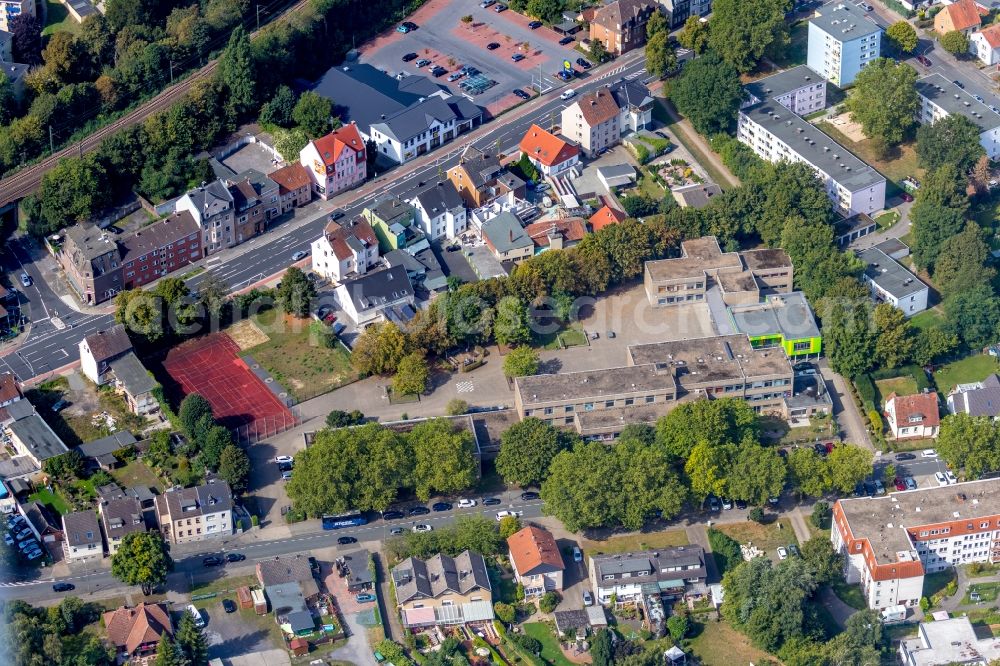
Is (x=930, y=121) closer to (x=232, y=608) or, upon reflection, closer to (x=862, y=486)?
(x=862, y=486)

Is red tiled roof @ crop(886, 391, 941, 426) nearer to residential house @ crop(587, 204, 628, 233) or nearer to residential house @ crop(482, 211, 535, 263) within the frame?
residential house @ crop(587, 204, 628, 233)

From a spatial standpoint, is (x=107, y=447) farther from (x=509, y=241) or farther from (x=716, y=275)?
(x=716, y=275)

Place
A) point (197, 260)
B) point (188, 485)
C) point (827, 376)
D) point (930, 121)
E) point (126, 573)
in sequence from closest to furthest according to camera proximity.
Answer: point (126, 573), point (188, 485), point (827, 376), point (197, 260), point (930, 121)

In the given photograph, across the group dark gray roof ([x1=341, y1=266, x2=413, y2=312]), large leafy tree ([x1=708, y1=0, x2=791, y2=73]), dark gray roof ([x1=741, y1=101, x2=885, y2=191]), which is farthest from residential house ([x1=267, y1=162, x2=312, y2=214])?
large leafy tree ([x1=708, y1=0, x2=791, y2=73])

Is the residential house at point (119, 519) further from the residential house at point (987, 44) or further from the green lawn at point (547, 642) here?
the residential house at point (987, 44)

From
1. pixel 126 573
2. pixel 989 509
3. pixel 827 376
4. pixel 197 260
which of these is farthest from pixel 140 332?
pixel 989 509

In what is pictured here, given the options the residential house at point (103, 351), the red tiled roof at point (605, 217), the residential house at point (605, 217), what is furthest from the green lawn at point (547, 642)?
the red tiled roof at point (605, 217)

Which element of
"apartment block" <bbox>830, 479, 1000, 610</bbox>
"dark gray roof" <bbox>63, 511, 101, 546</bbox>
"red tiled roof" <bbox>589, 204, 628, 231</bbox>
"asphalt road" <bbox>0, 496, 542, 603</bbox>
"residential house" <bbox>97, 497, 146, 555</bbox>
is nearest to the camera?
"apartment block" <bbox>830, 479, 1000, 610</bbox>
